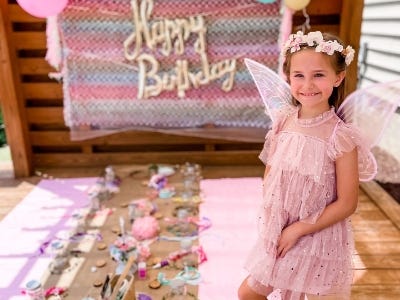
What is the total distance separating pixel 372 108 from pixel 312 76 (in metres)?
0.35

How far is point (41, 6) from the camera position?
3064mm

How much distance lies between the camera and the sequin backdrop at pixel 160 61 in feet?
12.1

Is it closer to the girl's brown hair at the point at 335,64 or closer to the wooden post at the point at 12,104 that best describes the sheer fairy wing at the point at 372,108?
the girl's brown hair at the point at 335,64

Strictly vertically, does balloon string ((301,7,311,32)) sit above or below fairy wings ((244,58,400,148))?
above

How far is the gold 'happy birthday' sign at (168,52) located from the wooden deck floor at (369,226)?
869 mm

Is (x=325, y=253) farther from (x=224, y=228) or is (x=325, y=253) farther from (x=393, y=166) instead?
(x=393, y=166)

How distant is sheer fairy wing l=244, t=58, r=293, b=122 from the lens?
5.90 feet

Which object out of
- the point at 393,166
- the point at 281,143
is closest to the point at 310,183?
the point at 281,143

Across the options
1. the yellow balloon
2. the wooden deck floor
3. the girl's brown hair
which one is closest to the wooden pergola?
the wooden deck floor

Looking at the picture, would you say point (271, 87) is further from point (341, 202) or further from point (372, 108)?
point (341, 202)

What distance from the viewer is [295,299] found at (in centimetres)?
159

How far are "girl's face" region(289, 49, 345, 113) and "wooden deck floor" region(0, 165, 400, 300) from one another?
4.40 feet

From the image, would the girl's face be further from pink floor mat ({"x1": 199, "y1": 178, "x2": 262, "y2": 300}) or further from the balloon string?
the balloon string

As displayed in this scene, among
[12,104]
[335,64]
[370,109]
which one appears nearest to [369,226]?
[370,109]
